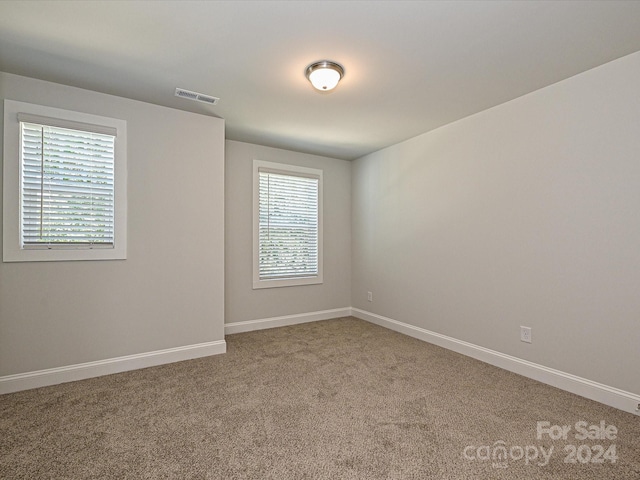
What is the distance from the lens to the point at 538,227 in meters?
2.78

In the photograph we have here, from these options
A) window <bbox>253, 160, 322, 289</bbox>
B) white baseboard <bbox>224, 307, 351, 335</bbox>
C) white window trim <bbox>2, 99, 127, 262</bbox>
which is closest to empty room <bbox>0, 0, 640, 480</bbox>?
white window trim <bbox>2, 99, 127, 262</bbox>

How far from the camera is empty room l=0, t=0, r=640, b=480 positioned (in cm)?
187

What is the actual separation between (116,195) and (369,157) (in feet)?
11.1

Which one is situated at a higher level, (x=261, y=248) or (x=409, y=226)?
(x=409, y=226)

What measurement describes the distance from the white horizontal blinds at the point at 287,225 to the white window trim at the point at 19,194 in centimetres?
180

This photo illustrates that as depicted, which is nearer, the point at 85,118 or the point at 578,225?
the point at 578,225

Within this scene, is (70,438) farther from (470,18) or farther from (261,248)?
(470,18)

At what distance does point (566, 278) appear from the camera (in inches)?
102

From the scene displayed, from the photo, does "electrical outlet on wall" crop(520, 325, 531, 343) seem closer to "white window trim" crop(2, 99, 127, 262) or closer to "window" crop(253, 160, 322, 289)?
"window" crop(253, 160, 322, 289)

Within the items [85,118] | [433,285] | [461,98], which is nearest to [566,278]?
[433,285]

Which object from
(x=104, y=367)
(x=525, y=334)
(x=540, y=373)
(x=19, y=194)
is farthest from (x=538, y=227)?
(x=19, y=194)

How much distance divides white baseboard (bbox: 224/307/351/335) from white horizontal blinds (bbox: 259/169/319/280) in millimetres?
596

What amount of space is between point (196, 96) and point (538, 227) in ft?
10.9

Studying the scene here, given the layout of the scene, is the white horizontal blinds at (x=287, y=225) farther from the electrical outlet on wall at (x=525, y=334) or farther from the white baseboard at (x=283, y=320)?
the electrical outlet on wall at (x=525, y=334)
